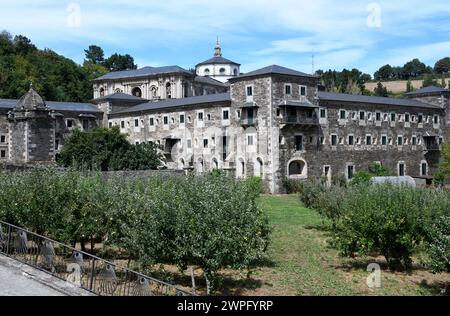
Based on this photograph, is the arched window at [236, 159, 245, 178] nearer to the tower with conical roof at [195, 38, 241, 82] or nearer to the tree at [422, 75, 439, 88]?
the tower with conical roof at [195, 38, 241, 82]

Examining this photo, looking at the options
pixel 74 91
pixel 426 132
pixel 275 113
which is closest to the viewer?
pixel 275 113

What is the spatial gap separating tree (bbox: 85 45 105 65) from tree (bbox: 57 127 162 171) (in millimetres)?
77139

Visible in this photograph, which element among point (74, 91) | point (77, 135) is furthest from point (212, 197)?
→ point (74, 91)

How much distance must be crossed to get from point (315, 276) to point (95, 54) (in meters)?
117

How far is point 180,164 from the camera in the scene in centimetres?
5866

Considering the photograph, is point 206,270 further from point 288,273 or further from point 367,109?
point 367,109

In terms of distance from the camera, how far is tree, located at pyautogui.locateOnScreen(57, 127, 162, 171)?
51.1 meters

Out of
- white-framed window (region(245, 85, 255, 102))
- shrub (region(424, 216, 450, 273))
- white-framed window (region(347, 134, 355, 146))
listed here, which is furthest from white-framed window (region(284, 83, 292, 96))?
shrub (region(424, 216, 450, 273))

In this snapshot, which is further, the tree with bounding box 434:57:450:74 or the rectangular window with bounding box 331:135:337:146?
the tree with bounding box 434:57:450:74

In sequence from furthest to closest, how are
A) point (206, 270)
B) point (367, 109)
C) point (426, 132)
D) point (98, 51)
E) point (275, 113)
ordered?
point (98, 51) < point (426, 132) < point (367, 109) < point (275, 113) < point (206, 270)

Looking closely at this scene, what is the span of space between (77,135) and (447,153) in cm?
3844

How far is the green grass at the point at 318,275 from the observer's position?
723 inches

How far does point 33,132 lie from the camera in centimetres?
5128

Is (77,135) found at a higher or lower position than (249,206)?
higher
